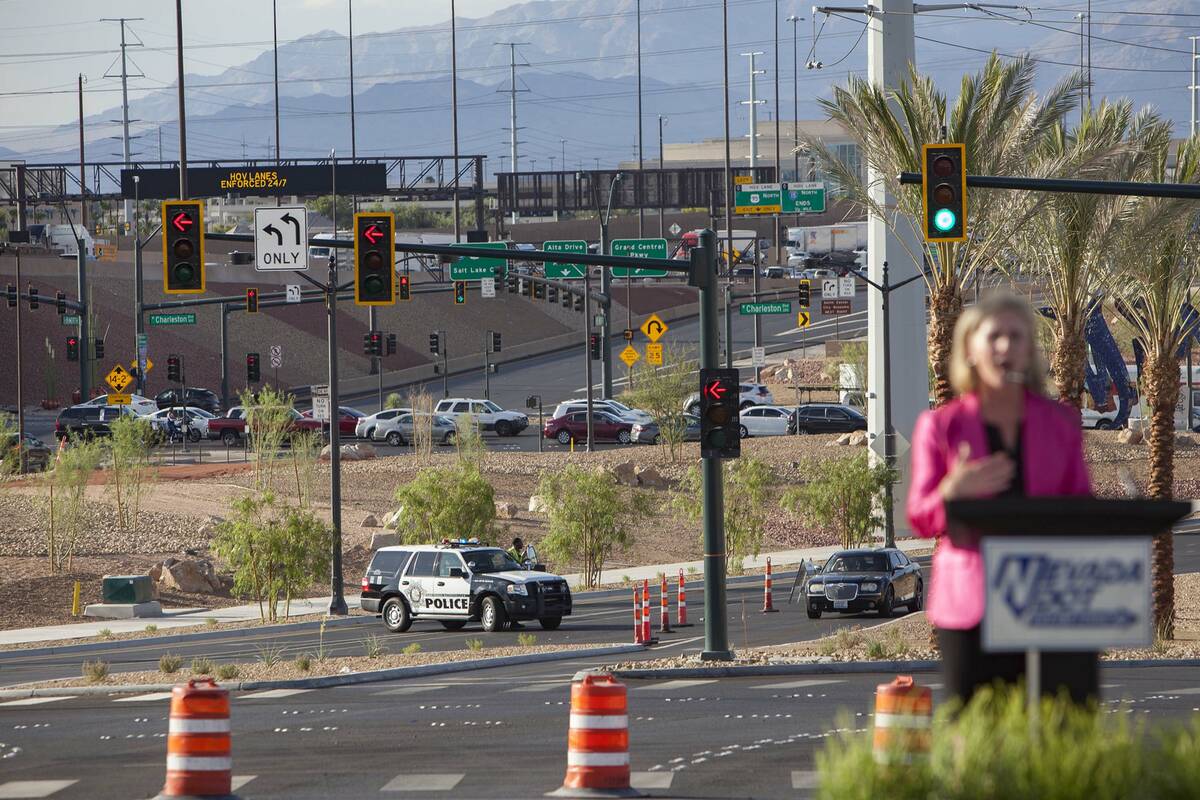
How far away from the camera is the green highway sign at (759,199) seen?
80438mm

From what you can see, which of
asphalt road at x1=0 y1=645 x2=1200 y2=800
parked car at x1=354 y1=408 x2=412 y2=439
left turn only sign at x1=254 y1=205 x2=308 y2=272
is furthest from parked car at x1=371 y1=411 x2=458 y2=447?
asphalt road at x1=0 y1=645 x2=1200 y2=800

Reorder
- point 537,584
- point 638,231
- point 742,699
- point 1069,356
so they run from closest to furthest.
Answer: point 742,699 < point 1069,356 < point 537,584 < point 638,231

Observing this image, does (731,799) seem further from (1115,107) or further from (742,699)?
(1115,107)

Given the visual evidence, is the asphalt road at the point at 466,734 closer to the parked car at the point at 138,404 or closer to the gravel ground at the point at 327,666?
the gravel ground at the point at 327,666

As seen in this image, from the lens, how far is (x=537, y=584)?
99.4 feet

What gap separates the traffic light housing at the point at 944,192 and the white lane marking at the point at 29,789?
12.1 m

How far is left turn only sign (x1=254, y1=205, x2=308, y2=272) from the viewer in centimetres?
2831

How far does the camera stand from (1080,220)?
26281mm

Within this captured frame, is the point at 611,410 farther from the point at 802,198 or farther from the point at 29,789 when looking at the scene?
the point at 29,789

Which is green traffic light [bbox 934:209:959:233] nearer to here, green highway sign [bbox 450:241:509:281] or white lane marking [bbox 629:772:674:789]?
white lane marking [bbox 629:772:674:789]

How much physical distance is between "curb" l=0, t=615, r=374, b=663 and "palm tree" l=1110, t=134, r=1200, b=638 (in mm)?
15221

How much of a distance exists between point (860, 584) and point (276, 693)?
13670 mm

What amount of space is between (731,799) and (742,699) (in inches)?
259

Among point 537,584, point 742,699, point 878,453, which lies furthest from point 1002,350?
point 878,453
